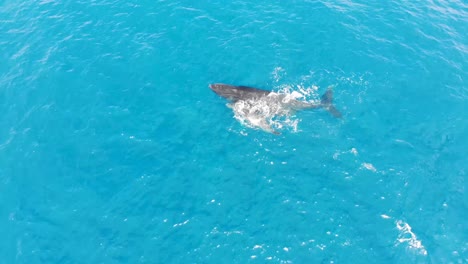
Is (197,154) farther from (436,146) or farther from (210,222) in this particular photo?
(436,146)

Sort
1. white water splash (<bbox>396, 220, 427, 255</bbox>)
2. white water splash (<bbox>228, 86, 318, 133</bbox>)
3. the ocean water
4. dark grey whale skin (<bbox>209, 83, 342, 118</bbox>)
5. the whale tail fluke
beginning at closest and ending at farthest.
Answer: white water splash (<bbox>396, 220, 427, 255</bbox>)
the ocean water
white water splash (<bbox>228, 86, 318, 133</bbox>)
the whale tail fluke
dark grey whale skin (<bbox>209, 83, 342, 118</bbox>)

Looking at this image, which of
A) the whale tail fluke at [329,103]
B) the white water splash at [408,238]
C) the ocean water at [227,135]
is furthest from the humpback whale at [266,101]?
the white water splash at [408,238]

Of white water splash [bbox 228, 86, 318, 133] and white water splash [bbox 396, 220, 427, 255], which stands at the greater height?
white water splash [bbox 228, 86, 318, 133]

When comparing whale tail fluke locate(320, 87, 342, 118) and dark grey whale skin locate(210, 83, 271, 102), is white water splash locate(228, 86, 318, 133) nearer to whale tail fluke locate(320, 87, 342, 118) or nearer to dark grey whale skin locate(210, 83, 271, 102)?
dark grey whale skin locate(210, 83, 271, 102)

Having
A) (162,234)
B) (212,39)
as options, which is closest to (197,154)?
(162,234)

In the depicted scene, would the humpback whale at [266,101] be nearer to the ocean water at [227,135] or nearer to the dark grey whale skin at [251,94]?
the dark grey whale skin at [251,94]

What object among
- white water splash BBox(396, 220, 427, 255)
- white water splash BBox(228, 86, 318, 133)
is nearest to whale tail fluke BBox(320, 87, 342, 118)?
A: white water splash BBox(228, 86, 318, 133)

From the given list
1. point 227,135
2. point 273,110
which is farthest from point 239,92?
point 227,135
